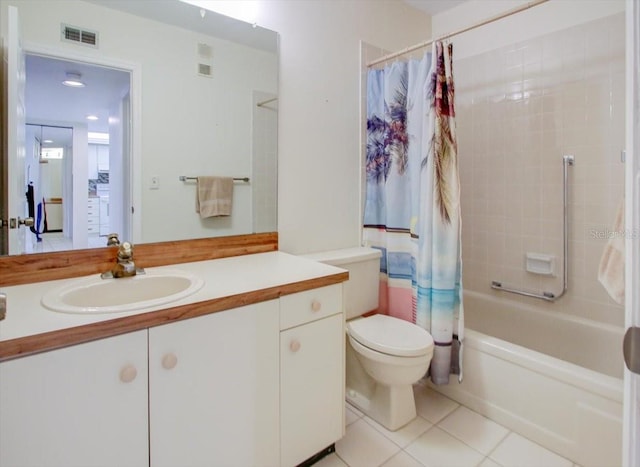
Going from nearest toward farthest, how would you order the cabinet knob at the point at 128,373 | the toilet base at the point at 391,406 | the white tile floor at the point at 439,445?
the cabinet knob at the point at 128,373 → the white tile floor at the point at 439,445 → the toilet base at the point at 391,406

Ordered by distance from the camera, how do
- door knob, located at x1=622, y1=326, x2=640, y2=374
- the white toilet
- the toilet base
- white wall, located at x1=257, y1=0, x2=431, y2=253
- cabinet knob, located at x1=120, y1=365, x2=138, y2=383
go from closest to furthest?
door knob, located at x1=622, y1=326, x2=640, y2=374
cabinet knob, located at x1=120, y1=365, x2=138, y2=383
the white toilet
the toilet base
white wall, located at x1=257, y1=0, x2=431, y2=253

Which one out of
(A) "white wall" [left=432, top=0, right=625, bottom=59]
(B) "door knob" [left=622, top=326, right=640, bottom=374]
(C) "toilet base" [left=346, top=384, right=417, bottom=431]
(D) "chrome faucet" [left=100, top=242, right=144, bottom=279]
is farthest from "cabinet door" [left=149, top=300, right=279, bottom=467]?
(A) "white wall" [left=432, top=0, right=625, bottom=59]

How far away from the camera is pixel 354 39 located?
85.9 inches

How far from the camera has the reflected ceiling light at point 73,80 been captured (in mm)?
1307

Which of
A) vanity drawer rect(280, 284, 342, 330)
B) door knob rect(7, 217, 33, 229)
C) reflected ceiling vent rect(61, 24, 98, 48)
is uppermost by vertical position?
reflected ceiling vent rect(61, 24, 98, 48)

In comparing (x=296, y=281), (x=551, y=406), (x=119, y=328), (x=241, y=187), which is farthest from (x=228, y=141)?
(x=551, y=406)

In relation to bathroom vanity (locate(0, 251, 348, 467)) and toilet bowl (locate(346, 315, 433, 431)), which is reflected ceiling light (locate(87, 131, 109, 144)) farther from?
toilet bowl (locate(346, 315, 433, 431))

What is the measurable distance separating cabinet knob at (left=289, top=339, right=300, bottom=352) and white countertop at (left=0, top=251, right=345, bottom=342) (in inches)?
8.7

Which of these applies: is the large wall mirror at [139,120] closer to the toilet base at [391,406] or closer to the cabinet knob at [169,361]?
the cabinet knob at [169,361]

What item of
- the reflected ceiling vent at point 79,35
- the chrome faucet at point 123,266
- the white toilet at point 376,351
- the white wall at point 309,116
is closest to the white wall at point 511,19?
the white wall at point 309,116

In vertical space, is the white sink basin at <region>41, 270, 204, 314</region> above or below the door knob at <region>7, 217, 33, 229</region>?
below

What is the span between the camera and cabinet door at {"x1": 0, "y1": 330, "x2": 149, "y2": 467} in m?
0.82

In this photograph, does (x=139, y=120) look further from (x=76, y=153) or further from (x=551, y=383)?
(x=551, y=383)

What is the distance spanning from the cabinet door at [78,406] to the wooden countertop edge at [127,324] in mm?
21
